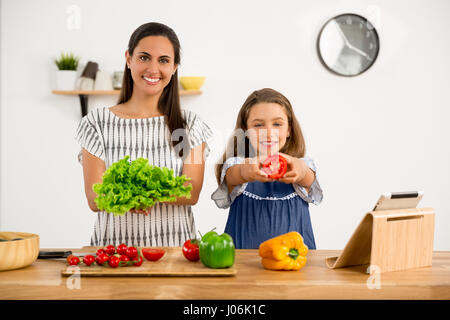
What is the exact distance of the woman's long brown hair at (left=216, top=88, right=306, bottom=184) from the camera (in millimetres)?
2156

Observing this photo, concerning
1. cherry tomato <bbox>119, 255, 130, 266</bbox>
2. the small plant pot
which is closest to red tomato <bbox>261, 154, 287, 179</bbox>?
cherry tomato <bbox>119, 255, 130, 266</bbox>

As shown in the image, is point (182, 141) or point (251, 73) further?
point (251, 73)

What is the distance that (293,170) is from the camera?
183 cm

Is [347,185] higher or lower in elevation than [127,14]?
lower

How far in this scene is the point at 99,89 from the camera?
4.08 metres

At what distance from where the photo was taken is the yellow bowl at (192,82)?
4.04 m

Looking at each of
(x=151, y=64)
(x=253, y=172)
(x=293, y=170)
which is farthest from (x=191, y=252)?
(x=151, y=64)

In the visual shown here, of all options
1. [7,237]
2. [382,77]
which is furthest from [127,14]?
[7,237]

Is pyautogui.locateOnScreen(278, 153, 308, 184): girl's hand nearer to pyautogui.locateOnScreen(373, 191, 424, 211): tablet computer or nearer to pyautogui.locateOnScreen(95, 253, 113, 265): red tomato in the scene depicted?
pyautogui.locateOnScreen(373, 191, 424, 211): tablet computer

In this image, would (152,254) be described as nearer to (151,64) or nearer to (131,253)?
(131,253)

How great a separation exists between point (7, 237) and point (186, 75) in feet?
8.96

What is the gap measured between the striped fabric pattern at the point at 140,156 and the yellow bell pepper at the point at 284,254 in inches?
28.7
